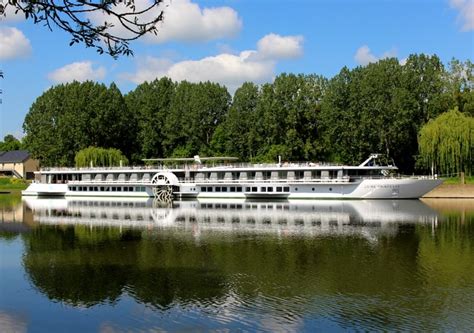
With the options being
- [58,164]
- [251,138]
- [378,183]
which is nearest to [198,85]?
[251,138]

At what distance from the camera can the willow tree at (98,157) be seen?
85062 millimetres

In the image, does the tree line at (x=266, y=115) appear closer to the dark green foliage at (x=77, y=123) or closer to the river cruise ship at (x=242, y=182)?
the dark green foliage at (x=77, y=123)

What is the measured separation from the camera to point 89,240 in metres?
33.3

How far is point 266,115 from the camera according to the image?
84438 mm

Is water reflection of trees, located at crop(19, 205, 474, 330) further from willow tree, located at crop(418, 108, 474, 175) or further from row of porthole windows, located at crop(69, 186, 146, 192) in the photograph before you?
row of porthole windows, located at crop(69, 186, 146, 192)

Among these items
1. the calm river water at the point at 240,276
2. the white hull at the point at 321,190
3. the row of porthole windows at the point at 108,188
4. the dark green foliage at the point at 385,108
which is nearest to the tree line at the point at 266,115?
the dark green foliage at the point at 385,108

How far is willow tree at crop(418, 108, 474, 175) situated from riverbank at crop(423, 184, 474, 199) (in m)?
3.45

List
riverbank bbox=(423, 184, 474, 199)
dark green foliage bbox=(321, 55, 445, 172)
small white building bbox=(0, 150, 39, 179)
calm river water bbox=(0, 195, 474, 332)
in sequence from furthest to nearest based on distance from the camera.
A: small white building bbox=(0, 150, 39, 179) → dark green foliage bbox=(321, 55, 445, 172) → riverbank bbox=(423, 184, 474, 199) → calm river water bbox=(0, 195, 474, 332)

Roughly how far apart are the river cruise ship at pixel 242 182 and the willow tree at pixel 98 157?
14.0ft

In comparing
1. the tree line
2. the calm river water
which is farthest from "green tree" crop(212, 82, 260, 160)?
the calm river water

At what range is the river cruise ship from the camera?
207ft

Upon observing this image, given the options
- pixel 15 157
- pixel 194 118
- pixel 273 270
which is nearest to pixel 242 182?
pixel 194 118

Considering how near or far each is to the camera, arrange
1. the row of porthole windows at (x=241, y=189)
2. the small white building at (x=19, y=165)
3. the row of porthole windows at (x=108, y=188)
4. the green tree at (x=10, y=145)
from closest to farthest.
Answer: the row of porthole windows at (x=241, y=189), the row of porthole windows at (x=108, y=188), the small white building at (x=19, y=165), the green tree at (x=10, y=145)

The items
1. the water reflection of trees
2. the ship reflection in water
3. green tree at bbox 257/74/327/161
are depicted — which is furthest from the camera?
green tree at bbox 257/74/327/161
